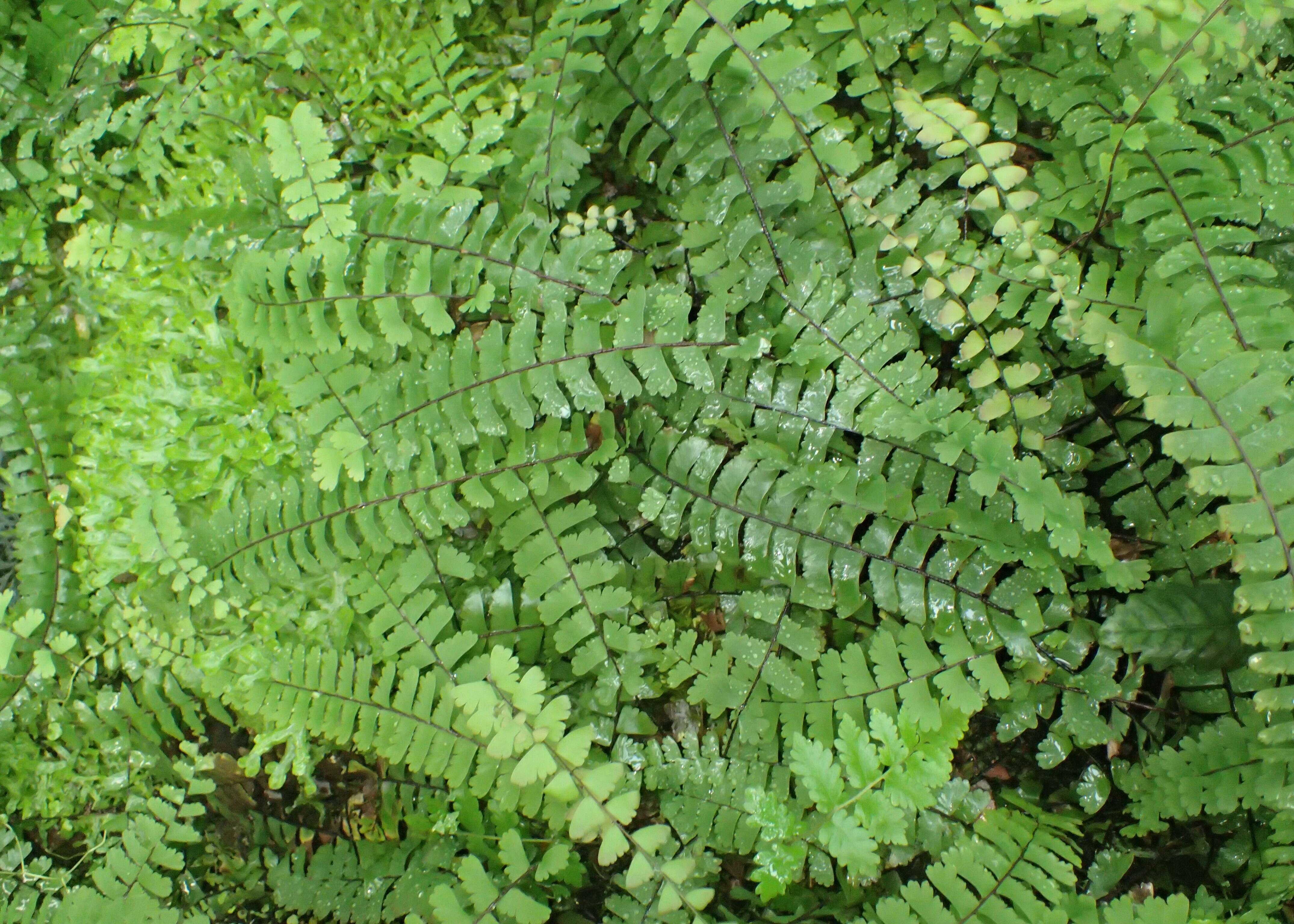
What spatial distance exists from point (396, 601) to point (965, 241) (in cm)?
217

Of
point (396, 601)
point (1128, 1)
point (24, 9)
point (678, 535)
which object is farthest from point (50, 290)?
point (1128, 1)

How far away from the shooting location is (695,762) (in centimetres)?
239

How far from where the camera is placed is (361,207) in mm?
2531

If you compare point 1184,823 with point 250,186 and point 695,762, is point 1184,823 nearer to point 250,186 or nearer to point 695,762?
point 695,762

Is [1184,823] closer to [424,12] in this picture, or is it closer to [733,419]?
[733,419]

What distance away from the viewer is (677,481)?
248cm

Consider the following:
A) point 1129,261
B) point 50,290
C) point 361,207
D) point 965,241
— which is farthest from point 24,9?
point 1129,261

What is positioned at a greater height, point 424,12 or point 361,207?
point 424,12

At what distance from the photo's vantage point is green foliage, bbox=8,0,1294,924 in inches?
81.7

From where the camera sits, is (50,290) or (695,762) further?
(50,290)

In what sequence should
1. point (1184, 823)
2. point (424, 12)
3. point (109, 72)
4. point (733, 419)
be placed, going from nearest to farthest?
point (1184, 823)
point (733, 419)
point (424, 12)
point (109, 72)

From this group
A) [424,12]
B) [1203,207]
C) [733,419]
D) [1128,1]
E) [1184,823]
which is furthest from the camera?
[424,12]

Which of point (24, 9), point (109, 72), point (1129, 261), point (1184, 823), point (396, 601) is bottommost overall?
point (1184, 823)

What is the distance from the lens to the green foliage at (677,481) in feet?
6.81
